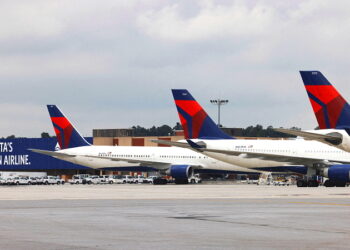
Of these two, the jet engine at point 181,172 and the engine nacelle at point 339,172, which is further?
the jet engine at point 181,172

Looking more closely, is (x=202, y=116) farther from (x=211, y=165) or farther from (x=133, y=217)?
(x=133, y=217)

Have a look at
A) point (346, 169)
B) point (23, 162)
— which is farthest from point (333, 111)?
point (23, 162)

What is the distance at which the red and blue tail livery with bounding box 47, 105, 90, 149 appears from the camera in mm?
117188

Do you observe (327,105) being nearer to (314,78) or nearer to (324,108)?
(324,108)

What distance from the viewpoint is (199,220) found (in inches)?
1118

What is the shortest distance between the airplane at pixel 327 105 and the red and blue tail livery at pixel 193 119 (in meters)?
34.3

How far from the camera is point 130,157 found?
11075cm

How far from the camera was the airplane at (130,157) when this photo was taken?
105438mm

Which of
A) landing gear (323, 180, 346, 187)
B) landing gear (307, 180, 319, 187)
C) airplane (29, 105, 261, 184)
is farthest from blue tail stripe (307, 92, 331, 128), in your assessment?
airplane (29, 105, 261, 184)

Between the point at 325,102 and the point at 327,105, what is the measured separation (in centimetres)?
31

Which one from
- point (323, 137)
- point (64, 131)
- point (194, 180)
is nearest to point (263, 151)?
point (194, 180)

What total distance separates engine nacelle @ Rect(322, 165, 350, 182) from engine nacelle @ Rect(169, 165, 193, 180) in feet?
98.0

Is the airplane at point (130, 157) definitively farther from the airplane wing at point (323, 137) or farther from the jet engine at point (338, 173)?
the airplane wing at point (323, 137)

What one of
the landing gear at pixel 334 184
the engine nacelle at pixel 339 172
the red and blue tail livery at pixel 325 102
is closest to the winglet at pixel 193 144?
the landing gear at pixel 334 184
